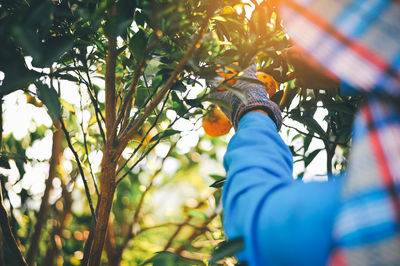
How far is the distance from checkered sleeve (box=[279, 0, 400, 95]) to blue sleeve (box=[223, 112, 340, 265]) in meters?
0.15

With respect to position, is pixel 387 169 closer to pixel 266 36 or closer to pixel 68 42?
pixel 266 36

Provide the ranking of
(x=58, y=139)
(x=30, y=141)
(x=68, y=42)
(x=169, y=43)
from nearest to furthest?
(x=68, y=42) < (x=169, y=43) < (x=58, y=139) < (x=30, y=141)

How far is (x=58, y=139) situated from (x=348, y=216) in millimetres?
1331

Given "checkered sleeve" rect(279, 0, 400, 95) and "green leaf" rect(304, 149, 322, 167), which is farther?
"green leaf" rect(304, 149, 322, 167)

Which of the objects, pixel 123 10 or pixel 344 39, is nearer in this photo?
pixel 344 39

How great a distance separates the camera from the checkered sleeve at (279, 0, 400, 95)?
13.0 inches

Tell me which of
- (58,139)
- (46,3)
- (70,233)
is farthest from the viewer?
(70,233)

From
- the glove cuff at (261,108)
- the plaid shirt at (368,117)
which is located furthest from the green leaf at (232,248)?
the glove cuff at (261,108)

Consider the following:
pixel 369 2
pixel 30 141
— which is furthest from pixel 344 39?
pixel 30 141

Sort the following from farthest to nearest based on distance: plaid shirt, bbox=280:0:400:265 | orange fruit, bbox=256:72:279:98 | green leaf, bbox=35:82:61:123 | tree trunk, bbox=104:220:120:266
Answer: tree trunk, bbox=104:220:120:266, orange fruit, bbox=256:72:279:98, green leaf, bbox=35:82:61:123, plaid shirt, bbox=280:0:400:265

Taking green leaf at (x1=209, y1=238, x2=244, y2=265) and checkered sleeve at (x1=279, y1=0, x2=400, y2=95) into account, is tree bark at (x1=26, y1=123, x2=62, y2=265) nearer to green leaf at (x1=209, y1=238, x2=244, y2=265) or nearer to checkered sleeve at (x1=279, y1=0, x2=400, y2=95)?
green leaf at (x1=209, y1=238, x2=244, y2=265)

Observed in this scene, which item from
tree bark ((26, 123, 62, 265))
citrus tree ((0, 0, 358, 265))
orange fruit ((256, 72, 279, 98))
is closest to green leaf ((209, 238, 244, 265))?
citrus tree ((0, 0, 358, 265))

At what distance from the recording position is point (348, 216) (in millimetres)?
319

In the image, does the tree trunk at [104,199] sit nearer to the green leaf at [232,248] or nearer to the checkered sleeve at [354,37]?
the green leaf at [232,248]
